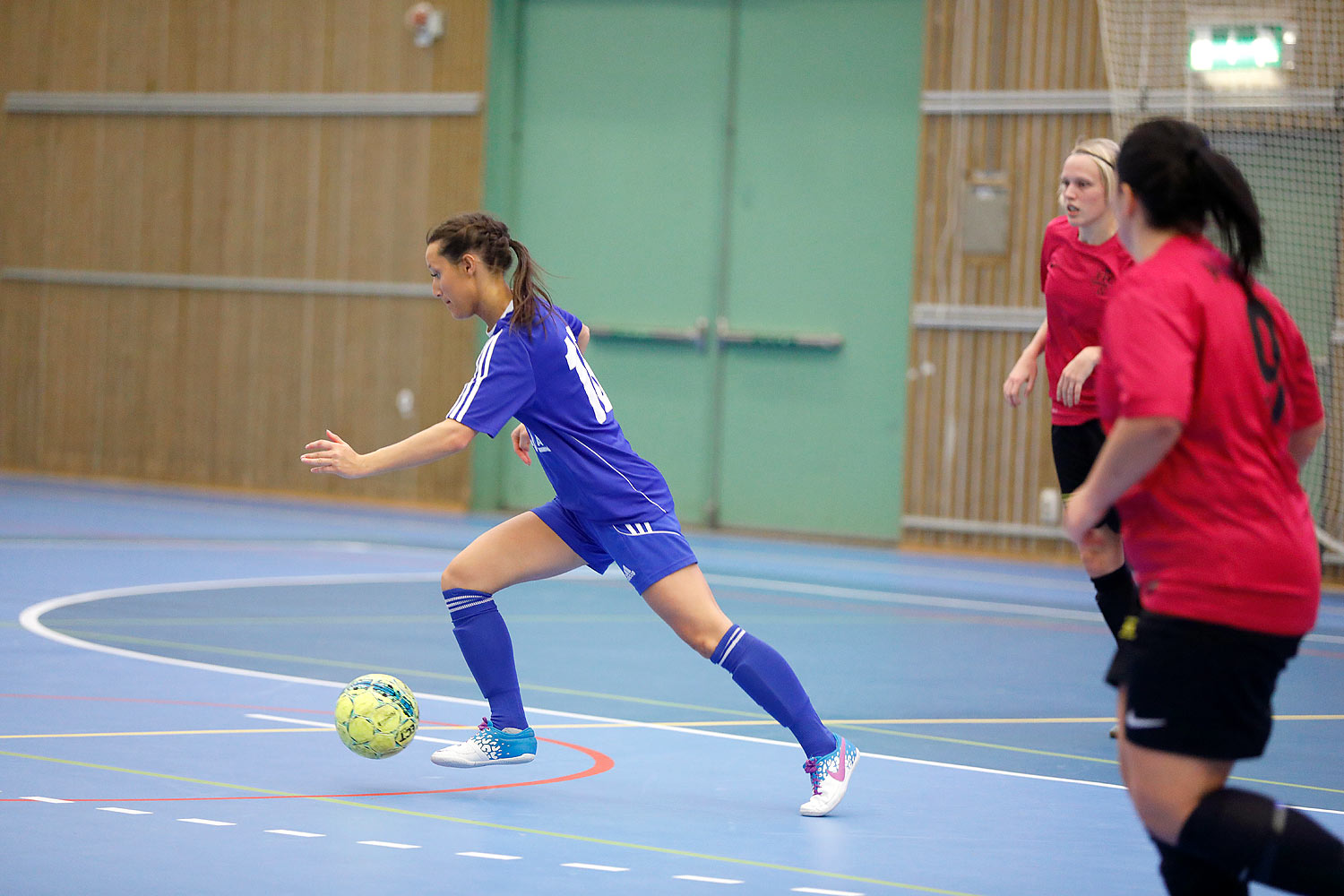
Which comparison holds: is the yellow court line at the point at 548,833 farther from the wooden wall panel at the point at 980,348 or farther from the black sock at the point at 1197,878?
the wooden wall panel at the point at 980,348

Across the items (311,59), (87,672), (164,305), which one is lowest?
(87,672)

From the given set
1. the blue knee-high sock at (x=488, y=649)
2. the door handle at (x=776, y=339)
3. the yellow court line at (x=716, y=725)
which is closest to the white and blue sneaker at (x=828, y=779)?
the blue knee-high sock at (x=488, y=649)

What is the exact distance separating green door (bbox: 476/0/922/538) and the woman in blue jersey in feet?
30.4

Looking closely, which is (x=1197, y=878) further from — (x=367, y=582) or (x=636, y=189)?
(x=636, y=189)

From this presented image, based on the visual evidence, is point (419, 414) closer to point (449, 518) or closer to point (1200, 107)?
point (449, 518)

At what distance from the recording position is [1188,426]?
266cm

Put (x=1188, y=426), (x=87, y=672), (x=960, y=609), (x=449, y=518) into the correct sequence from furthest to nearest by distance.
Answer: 1. (x=449, y=518)
2. (x=960, y=609)
3. (x=87, y=672)
4. (x=1188, y=426)

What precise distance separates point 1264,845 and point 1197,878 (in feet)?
0.59

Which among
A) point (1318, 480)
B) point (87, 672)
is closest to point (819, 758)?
point (87, 672)

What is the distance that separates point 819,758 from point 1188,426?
79.2 inches

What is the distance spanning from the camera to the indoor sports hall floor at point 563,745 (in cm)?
376

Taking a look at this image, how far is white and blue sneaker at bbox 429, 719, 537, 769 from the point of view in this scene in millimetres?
4754

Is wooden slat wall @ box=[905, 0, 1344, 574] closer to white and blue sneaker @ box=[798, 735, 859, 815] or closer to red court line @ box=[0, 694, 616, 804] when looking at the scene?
red court line @ box=[0, 694, 616, 804]

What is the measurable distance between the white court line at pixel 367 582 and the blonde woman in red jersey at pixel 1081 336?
0.84 m
